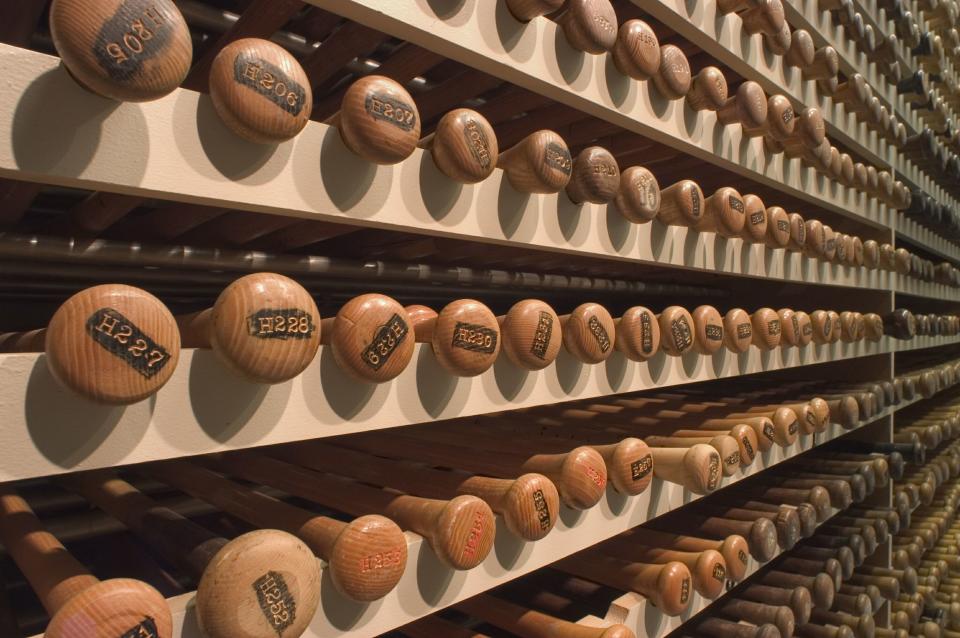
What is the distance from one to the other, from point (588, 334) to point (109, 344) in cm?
39

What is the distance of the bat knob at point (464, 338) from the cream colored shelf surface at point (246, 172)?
7cm

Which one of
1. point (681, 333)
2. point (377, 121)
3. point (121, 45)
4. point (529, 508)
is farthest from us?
point (681, 333)

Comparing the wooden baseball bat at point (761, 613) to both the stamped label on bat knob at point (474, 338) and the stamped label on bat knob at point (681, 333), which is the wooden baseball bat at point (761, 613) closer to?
the stamped label on bat knob at point (681, 333)

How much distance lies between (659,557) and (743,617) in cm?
28

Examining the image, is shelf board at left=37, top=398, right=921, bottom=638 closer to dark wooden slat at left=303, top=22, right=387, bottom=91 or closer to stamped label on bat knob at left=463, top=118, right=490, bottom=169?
stamped label on bat knob at left=463, top=118, right=490, bottom=169

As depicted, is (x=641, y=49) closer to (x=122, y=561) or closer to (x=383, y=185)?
(x=383, y=185)

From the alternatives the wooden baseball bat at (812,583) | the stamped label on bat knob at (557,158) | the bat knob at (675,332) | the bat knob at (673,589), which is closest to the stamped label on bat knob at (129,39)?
the stamped label on bat knob at (557,158)

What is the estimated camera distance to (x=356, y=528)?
Result: 426 millimetres

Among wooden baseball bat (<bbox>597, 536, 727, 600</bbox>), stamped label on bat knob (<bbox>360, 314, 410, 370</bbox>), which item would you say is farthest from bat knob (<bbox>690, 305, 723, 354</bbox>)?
stamped label on bat knob (<bbox>360, 314, 410, 370</bbox>)

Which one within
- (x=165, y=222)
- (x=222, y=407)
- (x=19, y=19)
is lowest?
(x=222, y=407)

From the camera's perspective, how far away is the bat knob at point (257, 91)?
355mm

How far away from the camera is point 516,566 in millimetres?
568

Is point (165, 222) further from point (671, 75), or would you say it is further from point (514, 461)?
point (671, 75)

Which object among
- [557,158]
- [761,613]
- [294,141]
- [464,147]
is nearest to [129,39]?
[294,141]
